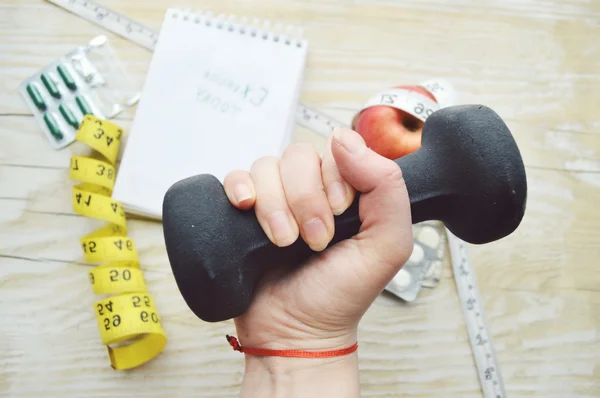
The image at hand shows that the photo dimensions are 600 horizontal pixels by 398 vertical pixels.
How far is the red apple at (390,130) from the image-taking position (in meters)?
0.86

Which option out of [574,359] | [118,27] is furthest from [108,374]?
[574,359]

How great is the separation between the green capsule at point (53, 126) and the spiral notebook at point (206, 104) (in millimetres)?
127

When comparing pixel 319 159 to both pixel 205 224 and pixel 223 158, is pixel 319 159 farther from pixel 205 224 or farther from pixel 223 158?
pixel 223 158

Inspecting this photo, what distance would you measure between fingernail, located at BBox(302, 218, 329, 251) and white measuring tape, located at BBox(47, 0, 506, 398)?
38 cm

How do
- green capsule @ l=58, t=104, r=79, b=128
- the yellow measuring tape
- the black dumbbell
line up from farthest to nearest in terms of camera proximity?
green capsule @ l=58, t=104, r=79, b=128 < the yellow measuring tape < the black dumbbell

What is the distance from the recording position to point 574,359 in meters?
0.88

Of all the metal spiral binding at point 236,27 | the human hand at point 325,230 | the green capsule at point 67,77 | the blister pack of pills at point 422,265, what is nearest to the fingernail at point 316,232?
the human hand at point 325,230

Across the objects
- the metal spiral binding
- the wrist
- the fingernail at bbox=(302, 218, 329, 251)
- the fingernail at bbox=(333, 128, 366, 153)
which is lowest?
the wrist

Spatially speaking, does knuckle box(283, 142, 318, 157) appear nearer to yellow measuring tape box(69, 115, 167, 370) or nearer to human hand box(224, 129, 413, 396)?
human hand box(224, 129, 413, 396)

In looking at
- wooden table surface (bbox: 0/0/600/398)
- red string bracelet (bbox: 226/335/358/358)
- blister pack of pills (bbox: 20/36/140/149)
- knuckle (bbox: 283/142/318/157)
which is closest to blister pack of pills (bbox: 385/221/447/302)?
wooden table surface (bbox: 0/0/600/398)

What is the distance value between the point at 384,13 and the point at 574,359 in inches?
28.5

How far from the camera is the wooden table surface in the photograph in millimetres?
847

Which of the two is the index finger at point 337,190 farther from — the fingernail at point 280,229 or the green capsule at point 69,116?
the green capsule at point 69,116

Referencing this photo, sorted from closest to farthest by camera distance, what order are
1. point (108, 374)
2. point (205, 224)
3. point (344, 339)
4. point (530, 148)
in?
point (205, 224)
point (344, 339)
point (108, 374)
point (530, 148)
